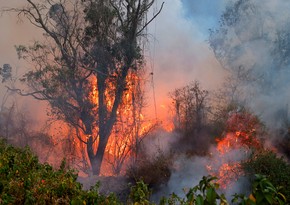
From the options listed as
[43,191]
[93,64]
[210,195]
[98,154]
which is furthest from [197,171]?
[210,195]

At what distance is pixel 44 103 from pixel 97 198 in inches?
1100

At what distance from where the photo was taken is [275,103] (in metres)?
24.2

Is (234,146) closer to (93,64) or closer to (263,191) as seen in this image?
(93,64)

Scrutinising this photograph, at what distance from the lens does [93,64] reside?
21.2 metres

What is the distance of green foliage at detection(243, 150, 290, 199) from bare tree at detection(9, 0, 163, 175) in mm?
9531

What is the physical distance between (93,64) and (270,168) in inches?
494

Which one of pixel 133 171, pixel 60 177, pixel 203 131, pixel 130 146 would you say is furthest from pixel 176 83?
pixel 60 177

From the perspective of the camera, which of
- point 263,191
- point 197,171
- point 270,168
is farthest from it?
point 197,171

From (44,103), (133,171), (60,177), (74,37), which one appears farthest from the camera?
(44,103)

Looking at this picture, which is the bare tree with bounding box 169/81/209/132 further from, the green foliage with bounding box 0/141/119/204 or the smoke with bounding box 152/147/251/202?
the green foliage with bounding box 0/141/119/204

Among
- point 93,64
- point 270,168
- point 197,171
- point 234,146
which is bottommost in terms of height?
point 270,168

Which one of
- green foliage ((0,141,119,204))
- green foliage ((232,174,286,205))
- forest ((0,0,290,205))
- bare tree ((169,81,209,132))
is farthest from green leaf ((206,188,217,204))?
bare tree ((169,81,209,132))

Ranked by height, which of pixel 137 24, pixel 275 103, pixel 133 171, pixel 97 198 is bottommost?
pixel 97 198

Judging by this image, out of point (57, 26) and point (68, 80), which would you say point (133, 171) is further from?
point (57, 26)
